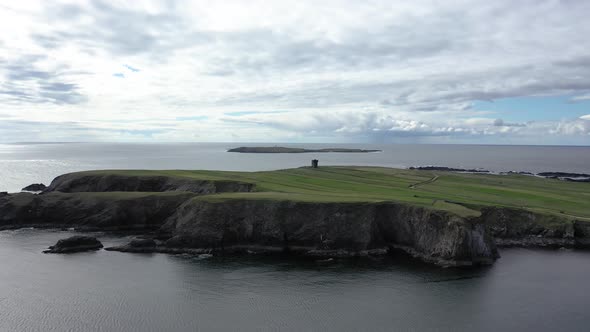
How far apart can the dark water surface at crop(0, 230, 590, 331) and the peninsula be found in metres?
3.86

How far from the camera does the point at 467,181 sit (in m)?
103

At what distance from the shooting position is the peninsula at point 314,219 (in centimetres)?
5369

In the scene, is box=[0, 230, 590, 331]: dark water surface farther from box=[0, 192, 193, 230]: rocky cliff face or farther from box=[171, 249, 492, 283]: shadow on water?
box=[0, 192, 193, 230]: rocky cliff face

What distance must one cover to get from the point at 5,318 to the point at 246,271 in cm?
2183

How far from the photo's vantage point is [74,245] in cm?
5584

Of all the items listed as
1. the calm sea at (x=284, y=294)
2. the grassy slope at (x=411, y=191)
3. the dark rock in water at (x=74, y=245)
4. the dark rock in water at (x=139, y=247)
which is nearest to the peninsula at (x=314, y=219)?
the dark rock in water at (x=139, y=247)

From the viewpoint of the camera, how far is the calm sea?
34875 millimetres

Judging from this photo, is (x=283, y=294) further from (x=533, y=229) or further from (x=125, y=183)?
(x=125, y=183)

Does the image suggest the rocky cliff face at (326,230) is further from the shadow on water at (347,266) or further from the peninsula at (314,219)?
the shadow on water at (347,266)

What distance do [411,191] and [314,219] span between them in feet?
87.3

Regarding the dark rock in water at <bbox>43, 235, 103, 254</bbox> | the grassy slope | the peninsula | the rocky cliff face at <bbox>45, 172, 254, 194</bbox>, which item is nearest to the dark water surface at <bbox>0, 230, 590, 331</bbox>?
the dark rock in water at <bbox>43, 235, 103, 254</bbox>

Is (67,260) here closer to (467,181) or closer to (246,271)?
(246,271)

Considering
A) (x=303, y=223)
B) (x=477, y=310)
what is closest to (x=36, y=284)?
(x=303, y=223)

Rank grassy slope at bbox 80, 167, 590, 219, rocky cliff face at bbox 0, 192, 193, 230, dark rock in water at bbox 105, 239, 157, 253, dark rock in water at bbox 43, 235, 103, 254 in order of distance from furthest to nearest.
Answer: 1. rocky cliff face at bbox 0, 192, 193, 230
2. grassy slope at bbox 80, 167, 590, 219
3. dark rock in water at bbox 105, 239, 157, 253
4. dark rock in water at bbox 43, 235, 103, 254
